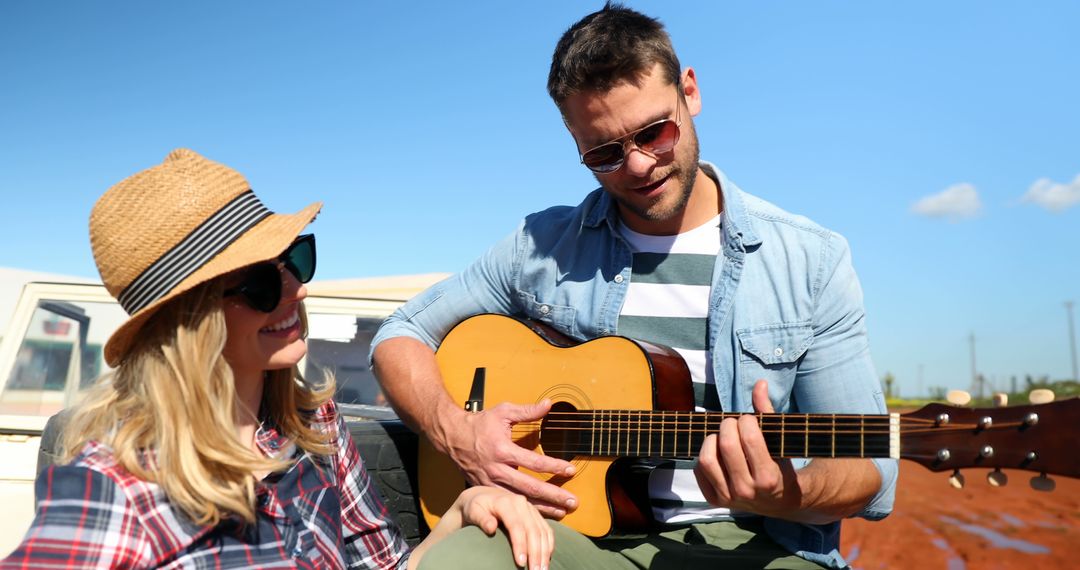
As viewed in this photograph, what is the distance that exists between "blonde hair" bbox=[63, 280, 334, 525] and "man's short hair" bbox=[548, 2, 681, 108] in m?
1.44

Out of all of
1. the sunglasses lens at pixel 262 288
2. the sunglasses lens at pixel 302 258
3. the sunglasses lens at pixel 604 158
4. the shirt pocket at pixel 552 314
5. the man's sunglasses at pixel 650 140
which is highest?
the man's sunglasses at pixel 650 140

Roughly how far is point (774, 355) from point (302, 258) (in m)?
1.40

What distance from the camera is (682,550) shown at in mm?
2338

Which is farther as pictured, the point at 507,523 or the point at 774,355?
the point at 774,355

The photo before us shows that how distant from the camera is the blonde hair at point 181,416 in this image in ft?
5.30

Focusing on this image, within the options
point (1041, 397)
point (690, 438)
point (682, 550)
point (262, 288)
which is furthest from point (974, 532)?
point (262, 288)

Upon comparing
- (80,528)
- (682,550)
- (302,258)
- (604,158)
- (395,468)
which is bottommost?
(682,550)

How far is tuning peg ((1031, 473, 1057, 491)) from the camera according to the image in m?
1.62

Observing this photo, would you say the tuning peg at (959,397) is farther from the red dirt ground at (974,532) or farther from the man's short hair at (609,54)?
the red dirt ground at (974,532)

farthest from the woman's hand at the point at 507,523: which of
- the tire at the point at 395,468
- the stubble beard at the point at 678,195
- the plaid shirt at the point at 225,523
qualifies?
the stubble beard at the point at 678,195

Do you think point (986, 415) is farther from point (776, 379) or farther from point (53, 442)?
point (53, 442)

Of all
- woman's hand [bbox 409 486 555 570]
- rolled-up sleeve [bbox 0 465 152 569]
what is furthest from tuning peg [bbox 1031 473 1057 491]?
rolled-up sleeve [bbox 0 465 152 569]

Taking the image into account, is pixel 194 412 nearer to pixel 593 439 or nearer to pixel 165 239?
pixel 165 239

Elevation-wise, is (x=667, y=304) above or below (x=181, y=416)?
above
